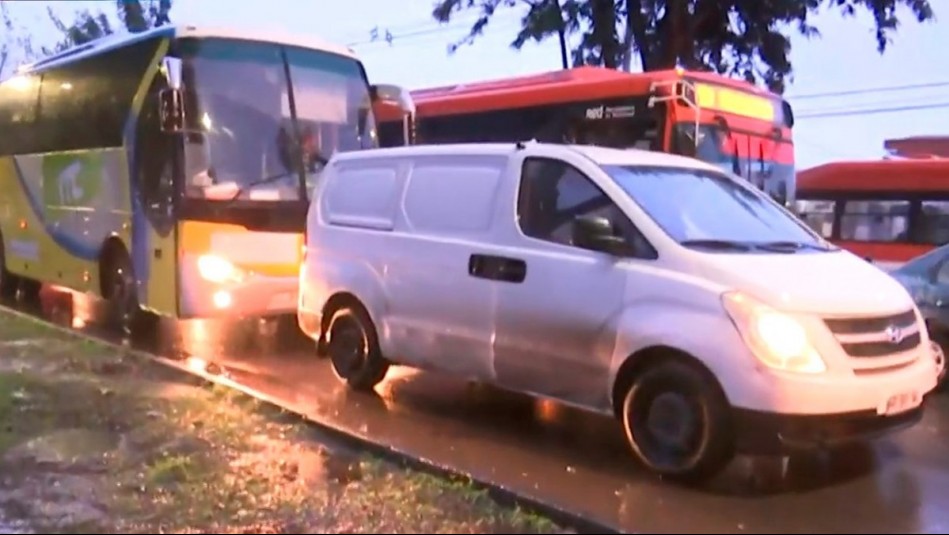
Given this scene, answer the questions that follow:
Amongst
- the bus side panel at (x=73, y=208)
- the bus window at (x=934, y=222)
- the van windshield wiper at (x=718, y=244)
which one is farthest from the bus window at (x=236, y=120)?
the bus window at (x=934, y=222)

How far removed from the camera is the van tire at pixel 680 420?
20.4 feet

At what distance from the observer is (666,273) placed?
648 centimetres

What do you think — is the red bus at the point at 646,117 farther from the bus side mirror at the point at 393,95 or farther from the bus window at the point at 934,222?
the bus window at the point at 934,222

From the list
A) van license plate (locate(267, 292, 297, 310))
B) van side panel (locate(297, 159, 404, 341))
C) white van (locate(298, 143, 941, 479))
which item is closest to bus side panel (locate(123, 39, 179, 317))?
van license plate (locate(267, 292, 297, 310))

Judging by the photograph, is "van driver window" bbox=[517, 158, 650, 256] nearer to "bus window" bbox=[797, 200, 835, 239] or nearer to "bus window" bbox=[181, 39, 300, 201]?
"bus window" bbox=[181, 39, 300, 201]

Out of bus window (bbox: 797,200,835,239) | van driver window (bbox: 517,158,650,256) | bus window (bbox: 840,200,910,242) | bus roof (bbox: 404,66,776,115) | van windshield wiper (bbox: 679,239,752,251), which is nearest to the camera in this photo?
van windshield wiper (bbox: 679,239,752,251)

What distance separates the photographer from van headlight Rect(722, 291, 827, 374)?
6.02 metres

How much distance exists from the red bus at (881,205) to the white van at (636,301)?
11043 mm

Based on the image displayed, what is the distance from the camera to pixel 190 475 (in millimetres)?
6355

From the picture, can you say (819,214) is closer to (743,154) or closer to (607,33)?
(607,33)

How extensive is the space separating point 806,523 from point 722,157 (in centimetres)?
818

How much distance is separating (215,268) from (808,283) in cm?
605

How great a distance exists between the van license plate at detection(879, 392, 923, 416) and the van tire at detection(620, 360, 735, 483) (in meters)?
0.92

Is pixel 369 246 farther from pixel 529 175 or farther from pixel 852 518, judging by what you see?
pixel 852 518
